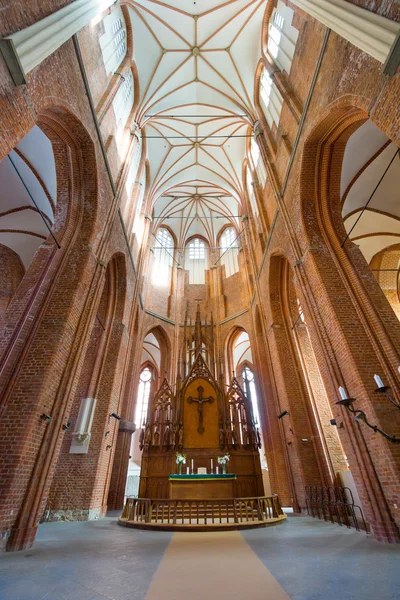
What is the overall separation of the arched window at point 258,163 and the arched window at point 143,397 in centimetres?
1572

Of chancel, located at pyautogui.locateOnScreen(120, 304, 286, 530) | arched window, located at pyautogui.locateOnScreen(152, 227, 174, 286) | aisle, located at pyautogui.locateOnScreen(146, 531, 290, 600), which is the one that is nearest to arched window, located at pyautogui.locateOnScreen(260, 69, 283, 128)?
arched window, located at pyautogui.locateOnScreen(152, 227, 174, 286)

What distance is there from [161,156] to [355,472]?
1963 centimetres

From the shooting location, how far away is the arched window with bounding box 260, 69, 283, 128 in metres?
12.2

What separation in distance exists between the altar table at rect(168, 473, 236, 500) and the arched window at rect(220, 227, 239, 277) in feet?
50.4

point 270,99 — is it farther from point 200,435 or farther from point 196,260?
point 200,435

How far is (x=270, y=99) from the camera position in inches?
515

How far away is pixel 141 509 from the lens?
24.8 feet

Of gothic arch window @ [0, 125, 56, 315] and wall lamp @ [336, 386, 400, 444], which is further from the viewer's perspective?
gothic arch window @ [0, 125, 56, 315]

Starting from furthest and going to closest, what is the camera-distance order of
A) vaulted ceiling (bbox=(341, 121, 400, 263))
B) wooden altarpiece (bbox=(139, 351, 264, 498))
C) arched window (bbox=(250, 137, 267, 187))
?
1. arched window (bbox=(250, 137, 267, 187))
2. wooden altarpiece (bbox=(139, 351, 264, 498))
3. vaulted ceiling (bbox=(341, 121, 400, 263))

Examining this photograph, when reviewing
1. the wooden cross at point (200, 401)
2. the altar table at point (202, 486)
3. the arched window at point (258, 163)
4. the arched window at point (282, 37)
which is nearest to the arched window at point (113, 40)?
the arched window at point (282, 37)

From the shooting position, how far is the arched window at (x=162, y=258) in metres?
21.4

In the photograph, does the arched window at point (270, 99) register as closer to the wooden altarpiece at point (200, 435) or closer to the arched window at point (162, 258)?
the arched window at point (162, 258)

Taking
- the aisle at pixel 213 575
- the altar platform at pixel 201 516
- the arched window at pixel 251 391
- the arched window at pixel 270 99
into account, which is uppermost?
the arched window at pixel 270 99

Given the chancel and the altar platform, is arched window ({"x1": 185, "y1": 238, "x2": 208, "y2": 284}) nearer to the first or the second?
the chancel
